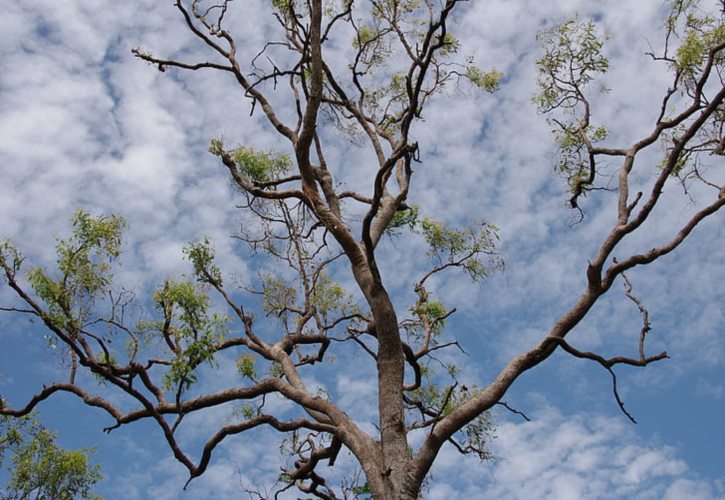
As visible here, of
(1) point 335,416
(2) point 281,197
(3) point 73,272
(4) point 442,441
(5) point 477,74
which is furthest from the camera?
(5) point 477,74

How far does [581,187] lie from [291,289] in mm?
3839

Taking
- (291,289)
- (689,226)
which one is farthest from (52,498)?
(689,226)

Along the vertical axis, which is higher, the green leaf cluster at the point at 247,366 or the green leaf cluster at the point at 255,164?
the green leaf cluster at the point at 255,164

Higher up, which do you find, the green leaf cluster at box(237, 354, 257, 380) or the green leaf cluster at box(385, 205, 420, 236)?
the green leaf cluster at box(385, 205, 420, 236)

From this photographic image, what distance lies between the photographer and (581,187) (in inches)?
324

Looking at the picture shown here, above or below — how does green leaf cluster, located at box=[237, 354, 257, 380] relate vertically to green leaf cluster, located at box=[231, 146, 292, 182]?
below

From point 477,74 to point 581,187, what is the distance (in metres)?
2.95

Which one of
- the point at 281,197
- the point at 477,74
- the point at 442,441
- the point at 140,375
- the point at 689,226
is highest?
the point at 477,74

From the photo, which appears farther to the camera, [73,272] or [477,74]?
[477,74]

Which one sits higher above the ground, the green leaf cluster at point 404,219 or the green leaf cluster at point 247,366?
the green leaf cluster at point 404,219

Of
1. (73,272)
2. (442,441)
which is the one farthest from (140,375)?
(442,441)

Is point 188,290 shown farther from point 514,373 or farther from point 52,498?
point 52,498

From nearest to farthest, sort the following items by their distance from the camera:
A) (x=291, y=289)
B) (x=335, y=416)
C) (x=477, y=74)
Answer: (x=335, y=416), (x=291, y=289), (x=477, y=74)

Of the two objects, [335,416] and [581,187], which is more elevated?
[581,187]
